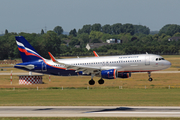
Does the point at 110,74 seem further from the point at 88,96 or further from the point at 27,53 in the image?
the point at 27,53

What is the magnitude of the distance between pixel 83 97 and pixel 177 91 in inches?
1002

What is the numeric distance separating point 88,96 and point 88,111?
23939 millimetres

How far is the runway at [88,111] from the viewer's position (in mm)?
49781

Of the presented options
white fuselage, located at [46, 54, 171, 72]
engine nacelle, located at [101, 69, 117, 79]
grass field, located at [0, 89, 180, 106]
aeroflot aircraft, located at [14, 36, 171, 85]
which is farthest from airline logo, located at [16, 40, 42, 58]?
engine nacelle, located at [101, 69, 117, 79]

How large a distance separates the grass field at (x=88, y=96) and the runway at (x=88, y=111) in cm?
1151

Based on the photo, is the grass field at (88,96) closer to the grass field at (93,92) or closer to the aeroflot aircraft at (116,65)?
the grass field at (93,92)

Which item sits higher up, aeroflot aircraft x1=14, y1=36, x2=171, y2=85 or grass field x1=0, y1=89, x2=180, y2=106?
aeroflot aircraft x1=14, y1=36, x2=171, y2=85

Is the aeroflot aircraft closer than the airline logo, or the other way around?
the aeroflot aircraft

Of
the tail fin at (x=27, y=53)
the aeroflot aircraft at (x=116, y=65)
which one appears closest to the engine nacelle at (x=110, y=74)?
the aeroflot aircraft at (x=116, y=65)

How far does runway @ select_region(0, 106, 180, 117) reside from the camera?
163 feet

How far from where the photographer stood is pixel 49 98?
75.3 metres

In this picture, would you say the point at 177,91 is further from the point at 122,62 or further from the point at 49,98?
the point at 49,98

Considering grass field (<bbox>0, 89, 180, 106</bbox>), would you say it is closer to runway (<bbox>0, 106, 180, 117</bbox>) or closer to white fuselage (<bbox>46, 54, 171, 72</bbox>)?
white fuselage (<bbox>46, 54, 171, 72</bbox>)

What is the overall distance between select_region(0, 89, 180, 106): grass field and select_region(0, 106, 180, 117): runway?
37.8 ft
